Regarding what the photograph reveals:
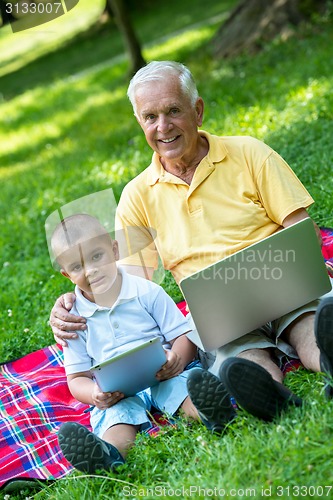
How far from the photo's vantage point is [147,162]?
7.10m

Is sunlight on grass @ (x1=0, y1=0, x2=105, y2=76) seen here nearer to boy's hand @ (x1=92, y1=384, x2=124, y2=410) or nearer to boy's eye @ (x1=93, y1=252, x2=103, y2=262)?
boy's eye @ (x1=93, y1=252, x2=103, y2=262)

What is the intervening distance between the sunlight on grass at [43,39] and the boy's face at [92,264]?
59.1 feet

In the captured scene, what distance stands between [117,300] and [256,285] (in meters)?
0.74

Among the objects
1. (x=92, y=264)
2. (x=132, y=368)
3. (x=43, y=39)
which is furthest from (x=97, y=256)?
(x=43, y=39)

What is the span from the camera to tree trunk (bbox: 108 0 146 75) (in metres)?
11.3

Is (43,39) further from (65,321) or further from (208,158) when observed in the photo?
(65,321)

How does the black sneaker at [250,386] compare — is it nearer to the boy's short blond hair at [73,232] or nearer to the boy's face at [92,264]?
the boy's face at [92,264]

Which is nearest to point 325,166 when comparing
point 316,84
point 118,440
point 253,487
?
point 316,84

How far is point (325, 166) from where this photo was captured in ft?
18.5

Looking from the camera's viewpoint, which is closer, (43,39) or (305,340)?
(305,340)

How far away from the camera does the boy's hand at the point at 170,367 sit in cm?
341

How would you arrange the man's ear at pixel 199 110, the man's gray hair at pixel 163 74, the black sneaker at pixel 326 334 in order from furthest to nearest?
the man's ear at pixel 199 110, the man's gray hair at pixel 163 74, the black sneaker at pixel 326 334

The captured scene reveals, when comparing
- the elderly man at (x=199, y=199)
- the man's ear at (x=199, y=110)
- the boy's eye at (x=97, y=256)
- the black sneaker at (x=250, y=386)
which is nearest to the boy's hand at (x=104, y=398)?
the elderly man at (x=199, y=199)

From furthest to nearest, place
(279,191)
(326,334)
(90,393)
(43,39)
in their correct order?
(43,39), (279,191), (90,393), (326,334)
